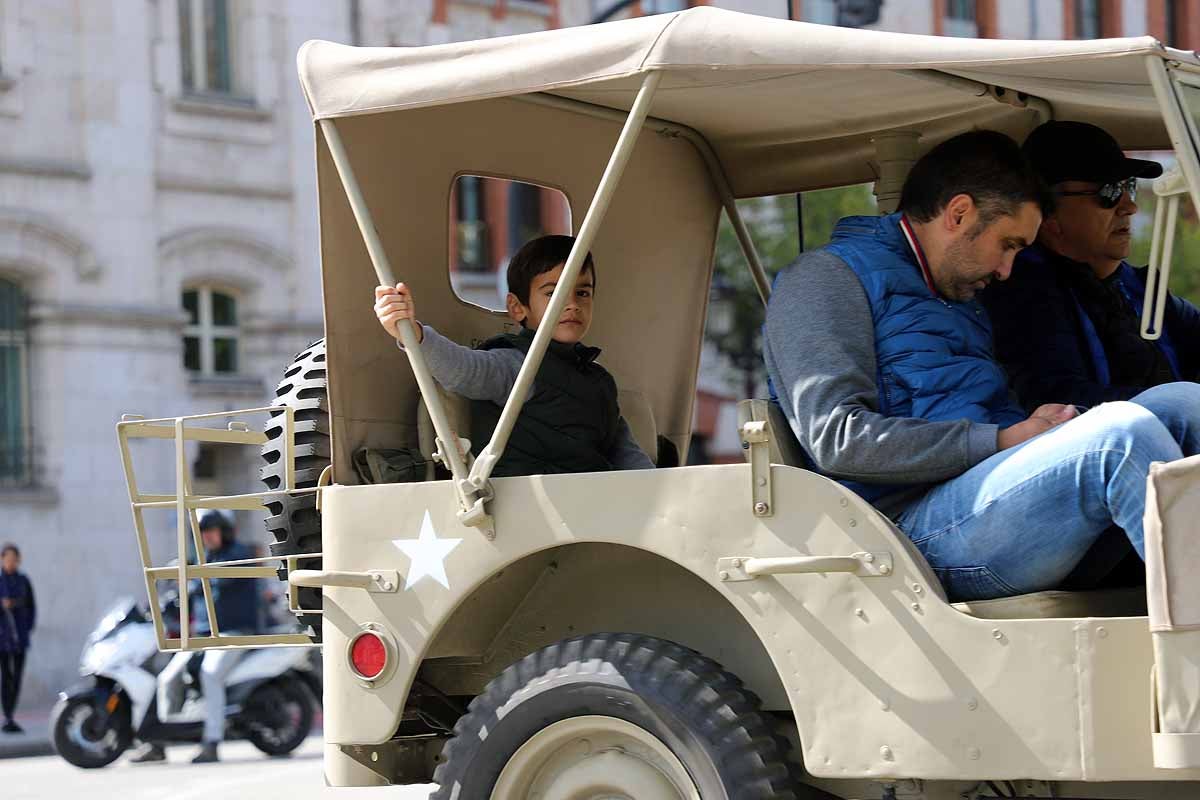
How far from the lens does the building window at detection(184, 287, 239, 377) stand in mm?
21828

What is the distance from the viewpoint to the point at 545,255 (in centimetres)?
555

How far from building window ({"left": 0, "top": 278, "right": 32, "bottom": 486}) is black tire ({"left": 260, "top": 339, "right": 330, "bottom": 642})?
14.8 metres

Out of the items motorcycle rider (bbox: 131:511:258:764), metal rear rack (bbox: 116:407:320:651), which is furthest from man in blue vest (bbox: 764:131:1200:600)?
motorcycle rider (bbox: 131:511:258:764)

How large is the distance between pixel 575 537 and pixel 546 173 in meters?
1.92

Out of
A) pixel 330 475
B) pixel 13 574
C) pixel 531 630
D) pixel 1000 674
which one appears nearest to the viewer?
pixel 1000 674

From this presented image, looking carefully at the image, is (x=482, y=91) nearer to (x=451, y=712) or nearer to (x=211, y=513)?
(x=451, y=712)

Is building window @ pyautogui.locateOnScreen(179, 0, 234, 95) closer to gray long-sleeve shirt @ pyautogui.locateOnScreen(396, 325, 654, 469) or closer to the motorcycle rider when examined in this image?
the motorcycle rider

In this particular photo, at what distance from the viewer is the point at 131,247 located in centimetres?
2084

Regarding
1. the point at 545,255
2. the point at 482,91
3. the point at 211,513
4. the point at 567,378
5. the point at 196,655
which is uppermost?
the point at 482,91

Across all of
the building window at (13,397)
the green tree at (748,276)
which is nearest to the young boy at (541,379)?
the green tree at (748,276)

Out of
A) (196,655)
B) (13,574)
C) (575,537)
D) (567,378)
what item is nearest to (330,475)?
(567,378)

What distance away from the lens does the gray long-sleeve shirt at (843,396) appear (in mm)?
4414

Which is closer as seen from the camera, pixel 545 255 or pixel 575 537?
pixel 575 537

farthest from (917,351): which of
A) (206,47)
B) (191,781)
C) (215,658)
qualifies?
(206,47)
